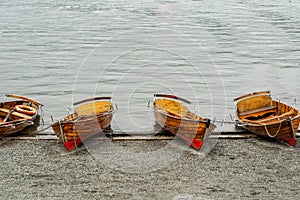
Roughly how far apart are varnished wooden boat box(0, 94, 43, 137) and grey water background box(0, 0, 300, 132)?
6.18 feet

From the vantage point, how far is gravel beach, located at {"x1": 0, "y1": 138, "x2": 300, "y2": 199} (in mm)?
12570

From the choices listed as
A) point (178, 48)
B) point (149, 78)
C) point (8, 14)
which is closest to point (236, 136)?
point (149, 78)

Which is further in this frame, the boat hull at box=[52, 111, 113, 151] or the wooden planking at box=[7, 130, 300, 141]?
the wooden planking at box=[7, 130, 300, 141]

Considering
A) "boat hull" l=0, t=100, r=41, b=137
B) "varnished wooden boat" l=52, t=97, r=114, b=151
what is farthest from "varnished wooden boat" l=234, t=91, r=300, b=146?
"boat hull" l=0, t=100, r=41, b=137

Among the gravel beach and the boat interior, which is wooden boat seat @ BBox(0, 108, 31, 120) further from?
the boat interior

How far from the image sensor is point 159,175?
541 inches

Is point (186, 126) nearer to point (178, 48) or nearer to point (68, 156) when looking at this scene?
point (68, 156)

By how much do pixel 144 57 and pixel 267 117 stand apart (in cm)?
1846

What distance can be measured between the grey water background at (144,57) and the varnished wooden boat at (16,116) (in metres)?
1.88

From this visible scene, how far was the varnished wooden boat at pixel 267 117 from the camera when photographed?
16.1 metres

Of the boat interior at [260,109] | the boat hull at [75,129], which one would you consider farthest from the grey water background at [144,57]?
the boat hull at [75,129]

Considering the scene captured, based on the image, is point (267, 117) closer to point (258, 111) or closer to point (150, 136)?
point (258, 111)

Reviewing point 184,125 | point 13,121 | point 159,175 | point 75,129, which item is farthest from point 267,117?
point 13,121

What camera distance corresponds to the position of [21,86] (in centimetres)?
2653
